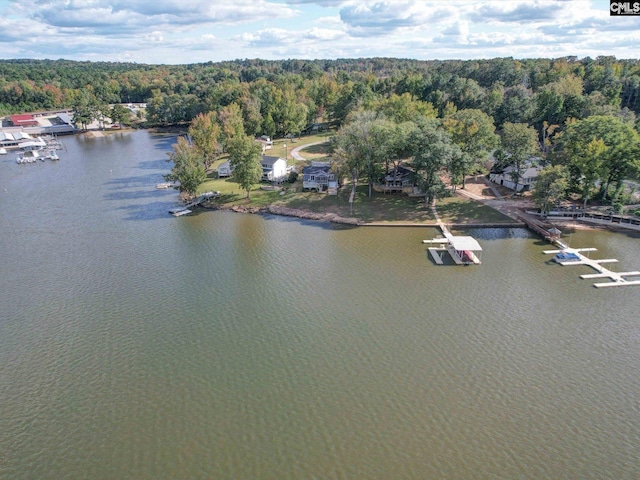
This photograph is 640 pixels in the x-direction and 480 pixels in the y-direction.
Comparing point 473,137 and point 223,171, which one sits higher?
point 473,137

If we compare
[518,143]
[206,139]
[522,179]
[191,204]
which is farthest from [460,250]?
[206,139]

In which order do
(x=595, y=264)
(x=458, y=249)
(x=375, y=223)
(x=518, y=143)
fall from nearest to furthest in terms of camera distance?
(x=595, y=264) → (x=458, y=249) → (x=375, y=223) → (x=518, y=143)

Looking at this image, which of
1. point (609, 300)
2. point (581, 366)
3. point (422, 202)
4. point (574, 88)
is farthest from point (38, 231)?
point (574, 88)

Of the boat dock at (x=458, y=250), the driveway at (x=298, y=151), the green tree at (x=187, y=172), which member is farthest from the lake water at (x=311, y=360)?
the driveway at (x=298, y=151)

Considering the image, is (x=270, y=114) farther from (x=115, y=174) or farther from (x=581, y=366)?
(x=581, y=366)

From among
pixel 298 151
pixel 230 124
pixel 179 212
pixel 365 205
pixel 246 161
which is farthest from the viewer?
pixel 298 151

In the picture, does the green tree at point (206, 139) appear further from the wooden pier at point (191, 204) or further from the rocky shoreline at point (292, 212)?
the rocky shoreline at point (292, 212)

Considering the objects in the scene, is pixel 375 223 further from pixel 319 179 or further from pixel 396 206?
pixel 319 179
